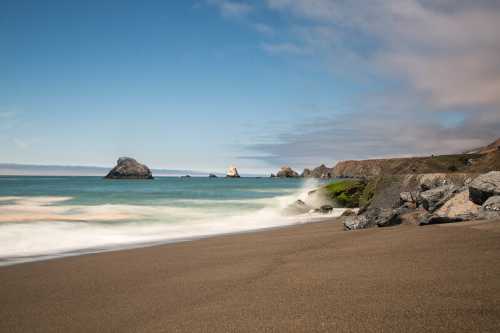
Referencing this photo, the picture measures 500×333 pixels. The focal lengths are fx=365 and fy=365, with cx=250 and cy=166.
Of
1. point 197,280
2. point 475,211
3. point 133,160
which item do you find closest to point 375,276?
point 197,280

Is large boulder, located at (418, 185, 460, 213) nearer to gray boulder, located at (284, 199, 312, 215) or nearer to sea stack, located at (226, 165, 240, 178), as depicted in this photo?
gray boulder, located at (284, 199, 312, 215)

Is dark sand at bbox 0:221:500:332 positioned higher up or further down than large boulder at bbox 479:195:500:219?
further down

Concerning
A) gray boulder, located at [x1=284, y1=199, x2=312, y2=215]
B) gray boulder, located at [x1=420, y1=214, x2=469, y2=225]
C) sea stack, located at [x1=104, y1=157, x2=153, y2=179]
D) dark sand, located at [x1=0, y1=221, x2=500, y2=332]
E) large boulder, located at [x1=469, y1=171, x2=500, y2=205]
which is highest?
sea stack, located at [x1=104, y1=157, x2=153, y2=179]

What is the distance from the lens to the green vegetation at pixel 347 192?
16547mm

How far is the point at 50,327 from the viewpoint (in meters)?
2.80

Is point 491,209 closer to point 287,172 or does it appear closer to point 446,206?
point 446,206

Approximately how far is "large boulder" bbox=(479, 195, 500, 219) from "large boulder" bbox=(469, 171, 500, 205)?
321mm

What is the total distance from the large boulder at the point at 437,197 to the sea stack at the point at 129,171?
118980 mm

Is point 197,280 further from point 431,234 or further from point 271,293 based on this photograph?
point 431,234

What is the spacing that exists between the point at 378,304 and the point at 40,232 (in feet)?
30.7

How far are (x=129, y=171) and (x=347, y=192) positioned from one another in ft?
369

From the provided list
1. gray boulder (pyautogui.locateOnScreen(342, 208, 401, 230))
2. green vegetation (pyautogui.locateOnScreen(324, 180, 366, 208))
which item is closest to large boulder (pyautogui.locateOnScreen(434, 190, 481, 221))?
gray boulder (pyautogui.locateOnScreen(342, 208, 401, 230))

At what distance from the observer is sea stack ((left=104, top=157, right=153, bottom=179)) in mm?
120375

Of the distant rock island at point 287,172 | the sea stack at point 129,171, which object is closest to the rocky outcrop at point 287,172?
the distant rock island at point 287,172
